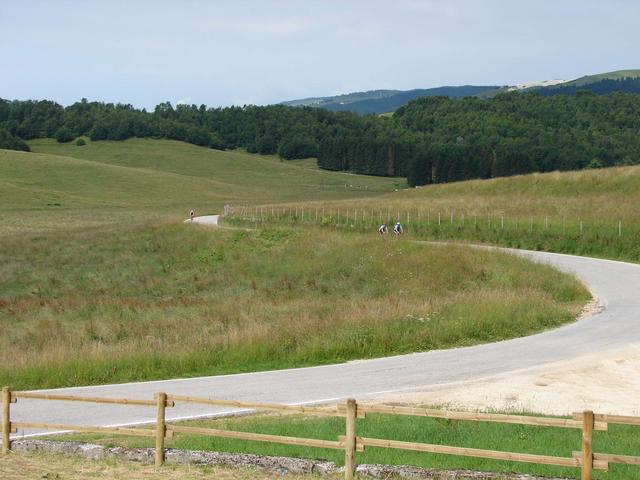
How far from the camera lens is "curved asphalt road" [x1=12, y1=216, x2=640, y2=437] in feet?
50.2

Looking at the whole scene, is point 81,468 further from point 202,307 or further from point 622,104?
point 622,104

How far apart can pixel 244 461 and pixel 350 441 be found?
1667 millimetres

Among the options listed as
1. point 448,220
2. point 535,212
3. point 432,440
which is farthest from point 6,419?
point 535,212

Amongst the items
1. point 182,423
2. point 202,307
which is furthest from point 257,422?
point 202,307

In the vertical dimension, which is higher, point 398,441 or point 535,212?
point 398,441

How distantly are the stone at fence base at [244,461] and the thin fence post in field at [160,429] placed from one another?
0.53ft

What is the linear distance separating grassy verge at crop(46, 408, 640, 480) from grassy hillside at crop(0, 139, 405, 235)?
53966 mm

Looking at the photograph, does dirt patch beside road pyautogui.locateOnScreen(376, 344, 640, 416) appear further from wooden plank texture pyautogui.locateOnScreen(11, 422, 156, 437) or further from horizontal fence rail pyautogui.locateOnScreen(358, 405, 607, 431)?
wooden plank texture pyautogui.locateOnScreen(11, 422, 156, 437)

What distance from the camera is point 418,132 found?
171875 mm

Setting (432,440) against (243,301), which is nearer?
(432,440)

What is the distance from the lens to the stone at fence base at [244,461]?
10586 mm

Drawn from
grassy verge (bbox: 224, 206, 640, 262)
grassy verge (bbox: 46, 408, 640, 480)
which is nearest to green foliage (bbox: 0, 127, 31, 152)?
grassy verge (bbox: 224, 206, 640, 262)

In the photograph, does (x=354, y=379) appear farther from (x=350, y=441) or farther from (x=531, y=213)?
(x=531, y=213)

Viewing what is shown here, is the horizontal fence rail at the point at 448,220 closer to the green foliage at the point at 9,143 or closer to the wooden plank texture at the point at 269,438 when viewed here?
the wooden plank texture at the point at 269,438
